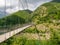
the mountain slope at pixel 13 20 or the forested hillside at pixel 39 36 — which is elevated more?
→ the forested hillside at pixel 39 36

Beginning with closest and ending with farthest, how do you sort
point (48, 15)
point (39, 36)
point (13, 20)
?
point (39, 36) < point (13, 20) < point (48, 15)

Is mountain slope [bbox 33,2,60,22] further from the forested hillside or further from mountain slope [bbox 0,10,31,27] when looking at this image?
mountain slope [bbox 0,10,31,27]

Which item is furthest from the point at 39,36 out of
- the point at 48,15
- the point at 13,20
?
the point at 48,15

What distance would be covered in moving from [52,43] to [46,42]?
4.56 feet

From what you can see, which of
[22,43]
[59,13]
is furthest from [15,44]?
[59,13]

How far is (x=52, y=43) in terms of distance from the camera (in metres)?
31.8

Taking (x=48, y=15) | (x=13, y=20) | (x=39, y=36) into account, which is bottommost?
(x=13, y=20)

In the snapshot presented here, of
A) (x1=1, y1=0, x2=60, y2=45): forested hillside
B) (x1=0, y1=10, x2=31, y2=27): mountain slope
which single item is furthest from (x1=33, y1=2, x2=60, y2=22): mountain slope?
(x1=0, y1=10, x2=31, y2=27): mountain slope

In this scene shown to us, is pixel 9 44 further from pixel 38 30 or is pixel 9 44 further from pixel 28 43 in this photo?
pixel 38 30

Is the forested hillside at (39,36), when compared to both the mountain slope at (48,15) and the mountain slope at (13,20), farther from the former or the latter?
the mountain slope at (13,20)

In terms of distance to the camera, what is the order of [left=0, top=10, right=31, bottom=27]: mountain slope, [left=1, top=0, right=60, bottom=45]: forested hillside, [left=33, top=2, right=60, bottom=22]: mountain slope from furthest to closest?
[left=33, top=2, right=60, bottom=22]: mountain slope → [left=0, top=10, right=31, bottom=27]: mountain slope → [left=1, top=0, right=60, bottom=45]: forested hillside

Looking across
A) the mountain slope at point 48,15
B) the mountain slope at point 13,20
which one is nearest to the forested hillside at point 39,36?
the mountain slope at point 48,15

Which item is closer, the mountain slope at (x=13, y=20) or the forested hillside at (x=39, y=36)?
the forested hillside at (x=39, y=36)

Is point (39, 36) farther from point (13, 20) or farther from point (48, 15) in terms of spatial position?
point (48, 15)
